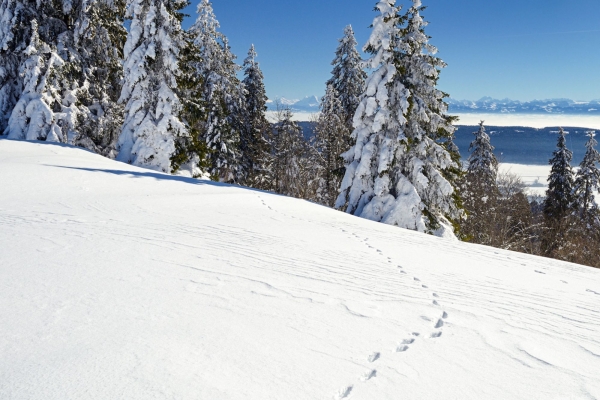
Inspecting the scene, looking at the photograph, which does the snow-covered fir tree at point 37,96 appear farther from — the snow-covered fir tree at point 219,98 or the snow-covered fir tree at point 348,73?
the snow-covered fir tree at point 348,73

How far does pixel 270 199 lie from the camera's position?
12273 mm

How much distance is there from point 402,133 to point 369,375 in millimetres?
13155

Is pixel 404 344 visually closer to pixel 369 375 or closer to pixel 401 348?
pixel 401 348

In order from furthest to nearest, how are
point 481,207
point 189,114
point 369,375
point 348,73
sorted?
point 348,73
point 481,207
point 189,114
point 369,375

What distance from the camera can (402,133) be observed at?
14.8 metres

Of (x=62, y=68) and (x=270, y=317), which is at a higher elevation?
(x=62, y=68)

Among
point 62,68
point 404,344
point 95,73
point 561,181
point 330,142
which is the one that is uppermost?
point 95,73

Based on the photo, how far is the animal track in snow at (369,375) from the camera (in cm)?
268

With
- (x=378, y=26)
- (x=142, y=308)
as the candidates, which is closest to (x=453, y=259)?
(x=142, y=308)

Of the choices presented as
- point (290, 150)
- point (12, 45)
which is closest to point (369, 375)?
point (12, 45)

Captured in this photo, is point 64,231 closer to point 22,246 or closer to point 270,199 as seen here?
point 22,246

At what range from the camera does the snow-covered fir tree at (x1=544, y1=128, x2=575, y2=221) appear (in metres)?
30.1

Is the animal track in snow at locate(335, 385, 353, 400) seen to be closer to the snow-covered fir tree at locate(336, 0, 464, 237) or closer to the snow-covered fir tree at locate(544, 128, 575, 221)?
the snow-covered fir tree at locate(336, 0, 464, 237)

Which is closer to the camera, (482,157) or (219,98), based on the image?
(219,98)
